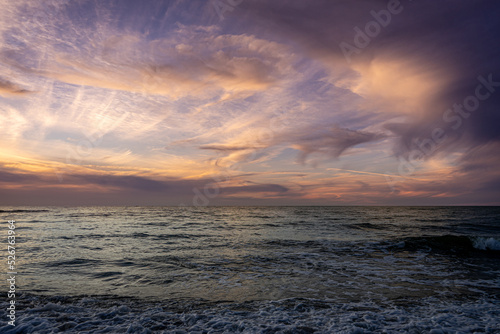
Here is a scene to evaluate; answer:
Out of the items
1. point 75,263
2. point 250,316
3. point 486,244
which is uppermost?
point 250,316

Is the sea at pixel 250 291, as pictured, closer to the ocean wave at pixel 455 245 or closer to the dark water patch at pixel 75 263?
the dark water patch at pixel 75 263

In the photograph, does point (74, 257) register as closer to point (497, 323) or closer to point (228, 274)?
point (228, 274)

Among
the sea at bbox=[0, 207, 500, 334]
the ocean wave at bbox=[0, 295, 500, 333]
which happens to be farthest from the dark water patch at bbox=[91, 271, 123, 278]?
the ocean wave at bbox=[0, 295, 500, 333]

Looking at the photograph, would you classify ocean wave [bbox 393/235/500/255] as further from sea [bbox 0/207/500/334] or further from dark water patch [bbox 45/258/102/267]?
dark water patch [bbox 45/258/102/267]

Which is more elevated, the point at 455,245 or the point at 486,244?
the point at 486,244

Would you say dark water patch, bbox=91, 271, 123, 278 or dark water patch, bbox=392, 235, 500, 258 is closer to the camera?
dark water patch, bbox=91, 271, 123, 278

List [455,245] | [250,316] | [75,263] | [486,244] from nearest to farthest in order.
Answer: [250,316], [75,263], [486,244], [455,245]

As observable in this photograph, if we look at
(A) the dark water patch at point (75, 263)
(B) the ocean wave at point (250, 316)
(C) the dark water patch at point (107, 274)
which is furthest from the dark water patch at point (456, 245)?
(A) the dark water patch at point (75, 263)

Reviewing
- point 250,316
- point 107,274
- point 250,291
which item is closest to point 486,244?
point 250,291

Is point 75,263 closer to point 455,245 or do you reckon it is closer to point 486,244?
point 455,245

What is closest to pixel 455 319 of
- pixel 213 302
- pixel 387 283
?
pixel 387 283

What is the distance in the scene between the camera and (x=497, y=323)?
278 inches

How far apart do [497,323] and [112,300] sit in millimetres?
11358

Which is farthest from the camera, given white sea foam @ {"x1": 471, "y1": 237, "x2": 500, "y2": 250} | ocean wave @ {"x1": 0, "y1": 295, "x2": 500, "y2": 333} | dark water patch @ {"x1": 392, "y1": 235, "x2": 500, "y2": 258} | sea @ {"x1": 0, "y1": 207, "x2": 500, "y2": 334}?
white sea foam @ {"x1": 471, "y1": 237, "x2": 500, "y2": 250}
